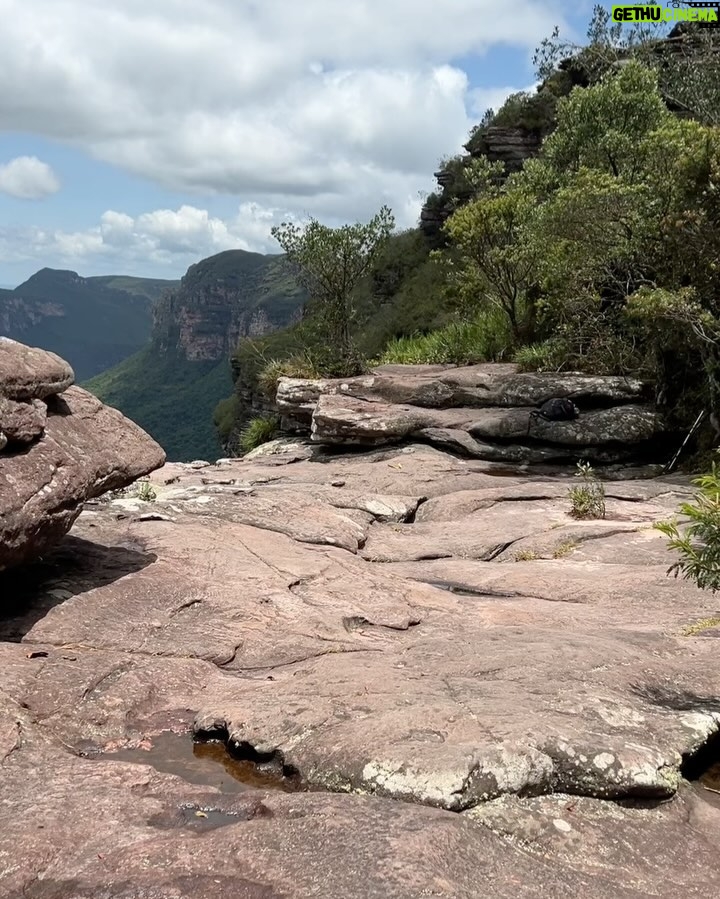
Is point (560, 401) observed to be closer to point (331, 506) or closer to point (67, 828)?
point (331, 506)

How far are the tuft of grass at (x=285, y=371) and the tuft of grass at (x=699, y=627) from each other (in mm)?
16051

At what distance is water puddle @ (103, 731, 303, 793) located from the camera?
435 centimetres

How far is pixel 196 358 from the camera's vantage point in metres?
188

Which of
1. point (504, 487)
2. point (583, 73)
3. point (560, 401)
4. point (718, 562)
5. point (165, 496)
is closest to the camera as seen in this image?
point (718, 562)

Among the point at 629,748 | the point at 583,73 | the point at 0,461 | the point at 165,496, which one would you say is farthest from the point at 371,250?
the point at 583,73

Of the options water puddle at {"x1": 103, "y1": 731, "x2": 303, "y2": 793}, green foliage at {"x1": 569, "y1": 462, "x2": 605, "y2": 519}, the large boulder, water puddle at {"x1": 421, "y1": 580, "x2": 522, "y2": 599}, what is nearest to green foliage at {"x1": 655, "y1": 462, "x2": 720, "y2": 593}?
water puddle at {"x1": 103, "y1": 731, "x2": 303, "y2": 793}

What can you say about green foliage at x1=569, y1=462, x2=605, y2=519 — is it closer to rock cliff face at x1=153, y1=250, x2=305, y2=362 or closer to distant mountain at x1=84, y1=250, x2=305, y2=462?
distant mountain at x1=84, y1=250, x2=305, y2=462

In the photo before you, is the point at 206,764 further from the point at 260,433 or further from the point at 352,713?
the point at 260,433

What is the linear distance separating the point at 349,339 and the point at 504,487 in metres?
11.0

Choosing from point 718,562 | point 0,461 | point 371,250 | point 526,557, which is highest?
point 371,250

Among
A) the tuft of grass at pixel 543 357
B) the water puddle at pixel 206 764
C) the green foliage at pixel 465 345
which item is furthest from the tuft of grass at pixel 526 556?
the green foliage at pixel 465 345

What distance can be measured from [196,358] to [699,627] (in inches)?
7391

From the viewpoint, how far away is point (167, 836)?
134 inches

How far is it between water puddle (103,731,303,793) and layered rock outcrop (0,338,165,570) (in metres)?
2.05
